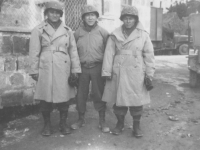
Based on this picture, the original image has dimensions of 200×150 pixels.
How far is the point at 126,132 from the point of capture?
390 cm

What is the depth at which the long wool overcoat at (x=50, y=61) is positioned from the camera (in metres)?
3.50

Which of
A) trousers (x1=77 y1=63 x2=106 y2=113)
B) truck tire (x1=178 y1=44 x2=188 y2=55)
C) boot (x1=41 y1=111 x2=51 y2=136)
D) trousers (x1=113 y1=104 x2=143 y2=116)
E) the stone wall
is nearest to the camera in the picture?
trousers (x1=113 y1=104 x2=143 y2=116)

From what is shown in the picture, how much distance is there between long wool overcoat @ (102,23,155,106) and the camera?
3502 mm

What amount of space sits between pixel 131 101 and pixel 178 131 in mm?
1116

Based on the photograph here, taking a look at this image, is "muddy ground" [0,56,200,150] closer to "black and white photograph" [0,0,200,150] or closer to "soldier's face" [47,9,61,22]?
→ "black and white photograph" [0,0,200,150]

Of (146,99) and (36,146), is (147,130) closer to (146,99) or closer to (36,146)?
(146,99)

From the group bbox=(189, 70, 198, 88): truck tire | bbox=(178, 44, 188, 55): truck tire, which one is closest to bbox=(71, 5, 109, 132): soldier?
bbox=(189, 70, 198, 88): truck tire

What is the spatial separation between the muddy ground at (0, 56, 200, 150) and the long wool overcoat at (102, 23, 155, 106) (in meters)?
0.62

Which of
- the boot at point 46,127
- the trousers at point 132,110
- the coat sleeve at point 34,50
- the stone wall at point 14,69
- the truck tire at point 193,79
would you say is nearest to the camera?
the coat sleeve at point 34,50

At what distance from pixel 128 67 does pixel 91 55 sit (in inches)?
25.6

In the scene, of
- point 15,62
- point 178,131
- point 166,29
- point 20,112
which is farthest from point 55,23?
point 166,29

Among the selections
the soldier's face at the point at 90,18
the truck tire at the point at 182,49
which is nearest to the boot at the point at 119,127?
the soldier's face at the point at 90,18

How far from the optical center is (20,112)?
477 cm

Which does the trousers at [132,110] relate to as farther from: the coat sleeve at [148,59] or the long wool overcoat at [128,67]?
the coat sleeve at [148,59]
